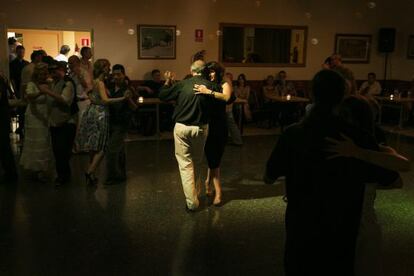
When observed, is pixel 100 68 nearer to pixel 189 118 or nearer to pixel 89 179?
pixel 89 179

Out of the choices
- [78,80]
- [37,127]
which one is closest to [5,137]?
[37,127]

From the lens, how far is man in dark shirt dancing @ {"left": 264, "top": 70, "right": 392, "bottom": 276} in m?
2.00

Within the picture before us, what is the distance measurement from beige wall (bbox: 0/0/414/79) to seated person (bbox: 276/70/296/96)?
0.46 metres

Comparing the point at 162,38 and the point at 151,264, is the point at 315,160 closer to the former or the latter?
the point at 151,264

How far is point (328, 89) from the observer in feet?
6.50

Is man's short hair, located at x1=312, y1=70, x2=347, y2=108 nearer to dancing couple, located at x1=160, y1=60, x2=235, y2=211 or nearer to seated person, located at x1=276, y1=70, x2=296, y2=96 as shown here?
dancing couple, located at x1=160, y1=60, x2=235, y2=211

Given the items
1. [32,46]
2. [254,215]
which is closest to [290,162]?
[254,215]

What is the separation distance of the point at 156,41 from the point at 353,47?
505 cm

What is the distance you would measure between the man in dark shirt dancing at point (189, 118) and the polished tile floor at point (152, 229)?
536 mm

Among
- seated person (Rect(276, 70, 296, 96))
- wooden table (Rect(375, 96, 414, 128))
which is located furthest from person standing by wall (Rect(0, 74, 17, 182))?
wooden table (Rect(375, 96, 414, 128))

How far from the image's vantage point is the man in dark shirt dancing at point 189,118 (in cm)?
438

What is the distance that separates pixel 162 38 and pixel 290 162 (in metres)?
8.61

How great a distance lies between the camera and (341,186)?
6.67 ft

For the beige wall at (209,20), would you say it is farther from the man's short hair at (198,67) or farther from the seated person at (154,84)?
the man's short hair at (198,67)
